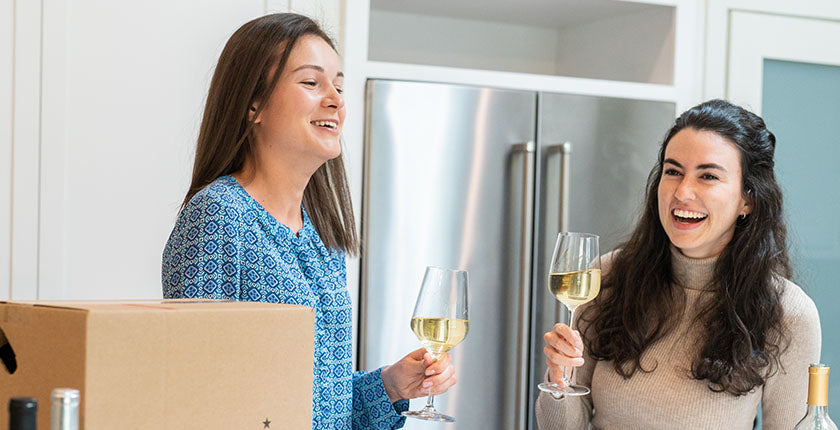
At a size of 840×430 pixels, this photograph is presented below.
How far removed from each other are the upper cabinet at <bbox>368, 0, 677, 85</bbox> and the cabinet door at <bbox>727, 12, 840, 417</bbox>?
0.90ft

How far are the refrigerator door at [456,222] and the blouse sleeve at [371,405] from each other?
3.44 feet

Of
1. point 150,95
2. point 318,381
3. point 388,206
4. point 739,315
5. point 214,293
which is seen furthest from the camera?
point 388,206

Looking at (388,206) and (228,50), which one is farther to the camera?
(388,206)

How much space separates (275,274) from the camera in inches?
45.6

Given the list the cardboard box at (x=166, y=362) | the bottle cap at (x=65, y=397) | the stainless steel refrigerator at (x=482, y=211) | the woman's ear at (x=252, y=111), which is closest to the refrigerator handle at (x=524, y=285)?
the stainless steel refrigerator at (x=482, y=211)

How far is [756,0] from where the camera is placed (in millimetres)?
2854

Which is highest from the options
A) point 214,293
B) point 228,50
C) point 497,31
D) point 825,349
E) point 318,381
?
point 497,31

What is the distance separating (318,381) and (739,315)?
35.5 inches

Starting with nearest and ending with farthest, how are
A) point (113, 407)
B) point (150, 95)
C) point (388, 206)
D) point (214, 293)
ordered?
A: point (113, 407)
point (214, 293)
point (150, 95)
point (388, 206)

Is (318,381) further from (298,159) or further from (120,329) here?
(120,329)

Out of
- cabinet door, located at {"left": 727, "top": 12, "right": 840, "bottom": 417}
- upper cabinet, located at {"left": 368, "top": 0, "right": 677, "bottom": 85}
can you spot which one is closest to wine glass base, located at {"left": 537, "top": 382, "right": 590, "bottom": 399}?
upper cabinet, located at {"left": 368, "top": 0, "right": 677, "bottom": 85}

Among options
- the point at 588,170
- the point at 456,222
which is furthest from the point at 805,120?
the point at 456,222

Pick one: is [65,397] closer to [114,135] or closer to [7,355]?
[7,355]

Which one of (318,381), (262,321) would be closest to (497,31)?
(318,381)
